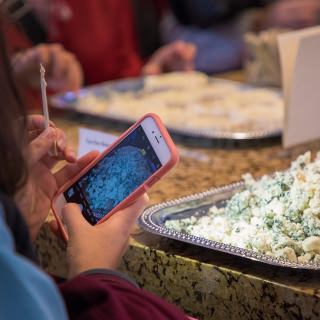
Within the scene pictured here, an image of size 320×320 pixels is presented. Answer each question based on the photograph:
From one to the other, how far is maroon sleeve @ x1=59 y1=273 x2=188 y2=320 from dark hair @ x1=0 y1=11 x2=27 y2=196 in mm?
133

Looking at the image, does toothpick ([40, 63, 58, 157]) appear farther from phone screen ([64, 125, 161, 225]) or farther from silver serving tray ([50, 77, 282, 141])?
silver serving tray ([50, 77, 282, 141])

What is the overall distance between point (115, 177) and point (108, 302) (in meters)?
0.24

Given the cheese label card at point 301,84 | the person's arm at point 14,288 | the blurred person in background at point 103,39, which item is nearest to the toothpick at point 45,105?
the person's arm at point 14,288

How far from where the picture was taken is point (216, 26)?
Result: 3.18 metres

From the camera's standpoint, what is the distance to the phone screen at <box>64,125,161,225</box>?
975 mm

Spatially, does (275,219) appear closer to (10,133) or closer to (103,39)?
(10,133)

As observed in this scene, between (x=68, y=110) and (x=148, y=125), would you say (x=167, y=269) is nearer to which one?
(x=148, y=125)

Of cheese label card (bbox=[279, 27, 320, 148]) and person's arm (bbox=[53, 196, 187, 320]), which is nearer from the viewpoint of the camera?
person's arm (bbox=[53, 196, 187, 320])

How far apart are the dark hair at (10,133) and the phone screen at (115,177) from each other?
0.73 ft

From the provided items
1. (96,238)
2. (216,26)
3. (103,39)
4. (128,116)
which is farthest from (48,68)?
(96,238)

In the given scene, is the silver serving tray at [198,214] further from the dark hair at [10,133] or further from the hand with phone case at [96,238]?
the dark hair at [10,133]

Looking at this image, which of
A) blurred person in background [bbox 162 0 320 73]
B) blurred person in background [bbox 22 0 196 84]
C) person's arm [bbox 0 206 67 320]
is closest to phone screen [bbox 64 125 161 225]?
person's arm [bbox 0 206 67 320]

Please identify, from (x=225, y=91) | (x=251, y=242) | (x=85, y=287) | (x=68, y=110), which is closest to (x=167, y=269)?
(x=251, y=242)

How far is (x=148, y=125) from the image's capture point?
3.31 feet
